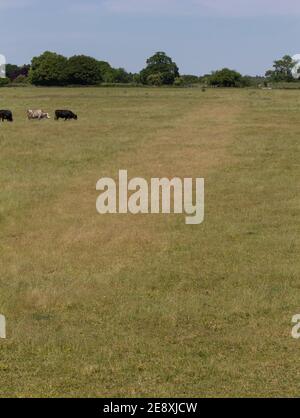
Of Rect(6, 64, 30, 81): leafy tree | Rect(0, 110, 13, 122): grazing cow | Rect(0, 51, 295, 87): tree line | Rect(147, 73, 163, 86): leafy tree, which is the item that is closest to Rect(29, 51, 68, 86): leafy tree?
Rect(0, 51, 295, 87): tree line

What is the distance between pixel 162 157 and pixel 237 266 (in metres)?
13.6

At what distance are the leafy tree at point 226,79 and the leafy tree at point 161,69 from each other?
12.3 metres

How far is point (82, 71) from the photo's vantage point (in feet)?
470

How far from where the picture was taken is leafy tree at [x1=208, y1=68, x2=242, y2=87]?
14538 cm

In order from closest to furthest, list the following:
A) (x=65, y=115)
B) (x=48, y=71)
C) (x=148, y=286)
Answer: (x=148, y=286) → (x=65, y=115) → (x=48, y=71)

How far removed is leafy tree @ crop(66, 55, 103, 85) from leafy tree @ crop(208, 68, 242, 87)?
27.7 meters

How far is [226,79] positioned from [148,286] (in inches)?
5487

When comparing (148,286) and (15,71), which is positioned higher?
(15,71)

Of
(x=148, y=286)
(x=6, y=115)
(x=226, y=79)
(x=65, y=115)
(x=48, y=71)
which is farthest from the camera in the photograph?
(x=226, y=79)

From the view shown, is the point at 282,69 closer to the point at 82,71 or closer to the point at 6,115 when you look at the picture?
the point at 82,71

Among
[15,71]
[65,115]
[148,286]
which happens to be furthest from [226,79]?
[148,286]

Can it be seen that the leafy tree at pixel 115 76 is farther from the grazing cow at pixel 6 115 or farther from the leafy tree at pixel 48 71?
the grazing cow at pixel 6 115

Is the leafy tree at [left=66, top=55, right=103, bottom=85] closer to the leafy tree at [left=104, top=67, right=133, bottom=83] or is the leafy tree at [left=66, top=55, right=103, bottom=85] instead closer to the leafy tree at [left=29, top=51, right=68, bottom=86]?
the leafy tree at [left=29, top=51, right=68, bottom=86]
